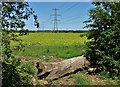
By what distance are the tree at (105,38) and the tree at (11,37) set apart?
3784 mm

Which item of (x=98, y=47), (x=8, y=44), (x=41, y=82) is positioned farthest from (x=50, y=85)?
(x=98, y=47)

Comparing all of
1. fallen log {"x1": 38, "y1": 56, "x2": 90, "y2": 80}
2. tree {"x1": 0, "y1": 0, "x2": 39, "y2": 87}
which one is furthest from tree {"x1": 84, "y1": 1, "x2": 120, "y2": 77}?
tree {"x1": 0, "y1": 0, "x2": 39, "y2": 87}

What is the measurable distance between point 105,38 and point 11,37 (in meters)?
4.53

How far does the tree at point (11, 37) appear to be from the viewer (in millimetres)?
6375

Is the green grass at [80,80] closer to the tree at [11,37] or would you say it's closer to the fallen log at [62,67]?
the fallen log at [62,67]

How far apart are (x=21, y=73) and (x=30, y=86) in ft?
2.27

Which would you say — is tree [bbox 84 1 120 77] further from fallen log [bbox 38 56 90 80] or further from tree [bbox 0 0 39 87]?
tree [bbox 0 0 39 87]

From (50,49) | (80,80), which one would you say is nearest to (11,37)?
(80,80)

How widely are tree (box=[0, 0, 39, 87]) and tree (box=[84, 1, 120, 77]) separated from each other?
3.78 m

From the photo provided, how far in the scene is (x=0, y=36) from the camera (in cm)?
622

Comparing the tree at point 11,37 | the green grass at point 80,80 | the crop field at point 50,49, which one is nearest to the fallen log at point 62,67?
the green grass at point 80,80

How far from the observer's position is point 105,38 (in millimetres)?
10484

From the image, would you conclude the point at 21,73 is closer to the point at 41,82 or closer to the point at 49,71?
the point at 41,82

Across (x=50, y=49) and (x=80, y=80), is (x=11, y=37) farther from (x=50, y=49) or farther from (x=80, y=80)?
(x=50, y=49)
